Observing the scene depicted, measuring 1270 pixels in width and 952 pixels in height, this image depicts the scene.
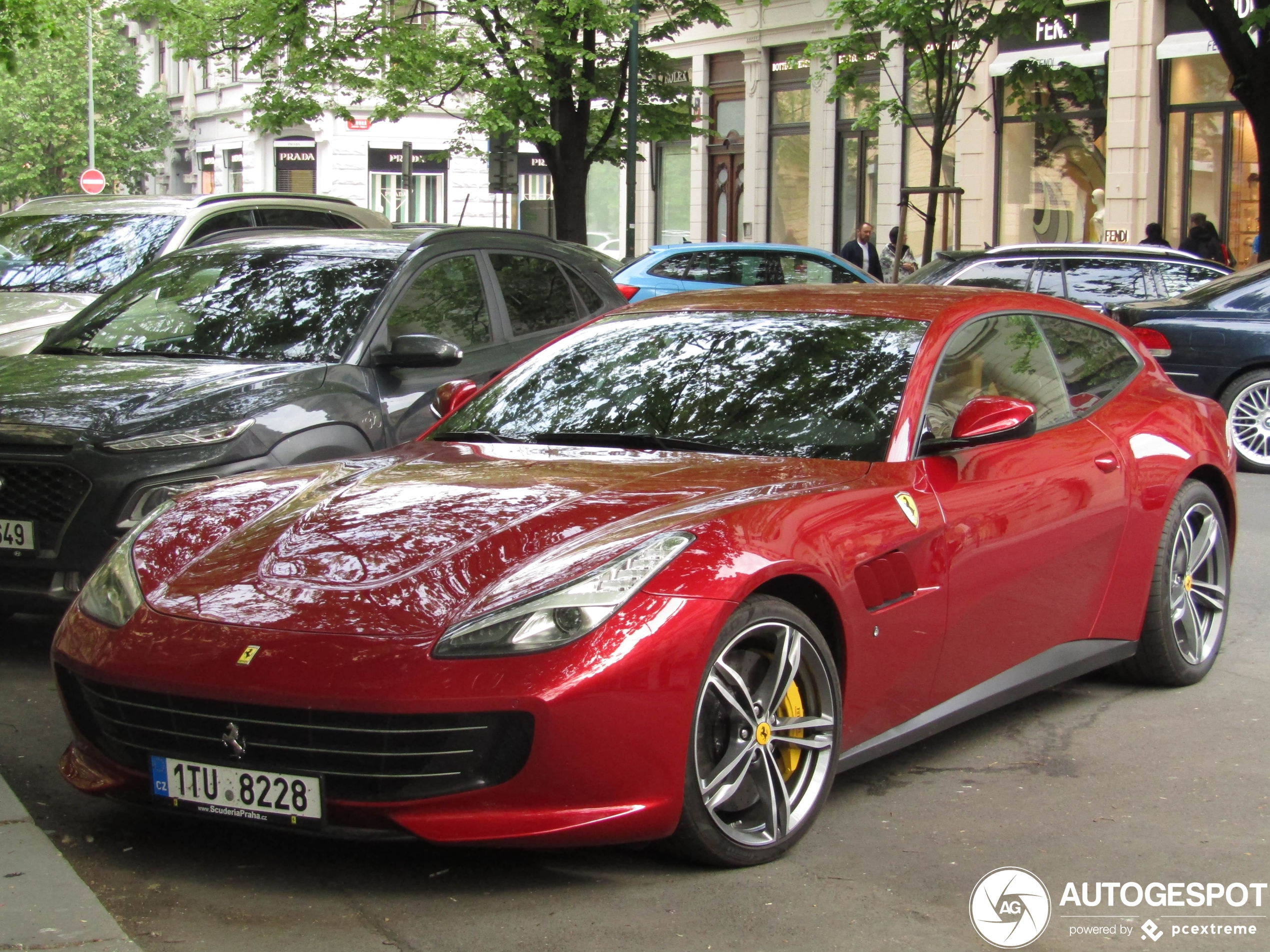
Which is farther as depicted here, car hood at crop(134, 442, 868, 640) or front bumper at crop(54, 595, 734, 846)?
car hood at crop(134, 442, 868, 640)

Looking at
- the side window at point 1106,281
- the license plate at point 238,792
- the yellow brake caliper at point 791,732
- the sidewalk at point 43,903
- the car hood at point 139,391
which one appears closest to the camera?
the sidewalk at point 43,903

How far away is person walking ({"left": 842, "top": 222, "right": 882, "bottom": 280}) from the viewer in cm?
2625

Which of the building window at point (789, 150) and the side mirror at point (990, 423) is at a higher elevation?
the building window at point (789, 150)

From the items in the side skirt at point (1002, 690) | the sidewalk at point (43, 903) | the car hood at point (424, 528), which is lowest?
the sidewalk at point (43, 903)

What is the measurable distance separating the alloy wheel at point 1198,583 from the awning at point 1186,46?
1940 cm

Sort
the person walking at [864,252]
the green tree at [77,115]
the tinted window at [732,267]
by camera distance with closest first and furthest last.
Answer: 1. the tinted window at [732,267]
2. the person walking at [864,252]
3. the green tree at [77,115]

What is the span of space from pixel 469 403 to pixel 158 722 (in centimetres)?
194

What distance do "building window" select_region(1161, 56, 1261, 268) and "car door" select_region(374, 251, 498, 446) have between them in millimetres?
17773

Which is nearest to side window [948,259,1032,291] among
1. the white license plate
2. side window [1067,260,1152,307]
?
side window [1067,260,1152,307]

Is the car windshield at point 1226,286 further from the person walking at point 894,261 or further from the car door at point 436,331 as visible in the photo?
the person walking at point 894,261

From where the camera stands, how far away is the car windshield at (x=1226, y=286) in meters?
13.5

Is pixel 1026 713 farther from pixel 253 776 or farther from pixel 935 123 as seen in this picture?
pixel 935 123

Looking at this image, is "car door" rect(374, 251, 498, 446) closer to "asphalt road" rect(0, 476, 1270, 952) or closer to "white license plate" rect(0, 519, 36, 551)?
"white license plate" rect(0, 519, 36, 551)

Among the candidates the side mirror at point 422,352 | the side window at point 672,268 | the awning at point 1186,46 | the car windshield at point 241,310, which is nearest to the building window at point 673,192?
the awning at point 1186,46
